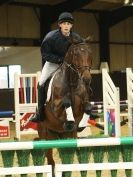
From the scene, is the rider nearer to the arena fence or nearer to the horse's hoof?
the horse's hoof

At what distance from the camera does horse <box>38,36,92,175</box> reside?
476cm

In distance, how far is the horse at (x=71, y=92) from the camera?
476 centimetres

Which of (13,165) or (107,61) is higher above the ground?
(107,61)

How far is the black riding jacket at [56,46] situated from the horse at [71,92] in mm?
116

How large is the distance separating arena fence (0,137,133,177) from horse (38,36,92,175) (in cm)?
156

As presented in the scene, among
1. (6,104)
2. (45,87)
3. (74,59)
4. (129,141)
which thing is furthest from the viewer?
(6,104)

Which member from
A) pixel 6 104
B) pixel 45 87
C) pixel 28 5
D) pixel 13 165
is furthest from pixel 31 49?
pixel 13 165

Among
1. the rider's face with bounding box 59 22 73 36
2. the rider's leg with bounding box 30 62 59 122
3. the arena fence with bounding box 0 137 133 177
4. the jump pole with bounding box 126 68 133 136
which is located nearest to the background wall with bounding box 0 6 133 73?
the jump pole with bounding box 126 68 133 136

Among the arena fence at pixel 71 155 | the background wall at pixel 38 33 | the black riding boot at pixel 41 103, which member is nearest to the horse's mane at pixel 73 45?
the black riding boot at pixel 41 103

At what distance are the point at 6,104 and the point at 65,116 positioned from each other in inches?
337

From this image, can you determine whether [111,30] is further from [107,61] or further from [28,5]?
[28,5]

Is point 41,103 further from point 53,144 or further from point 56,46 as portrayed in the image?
point 53,144

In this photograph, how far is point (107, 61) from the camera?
20.9 meters

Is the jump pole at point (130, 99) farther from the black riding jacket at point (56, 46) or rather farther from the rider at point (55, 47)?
the black riding jacket at point (56, 46)
